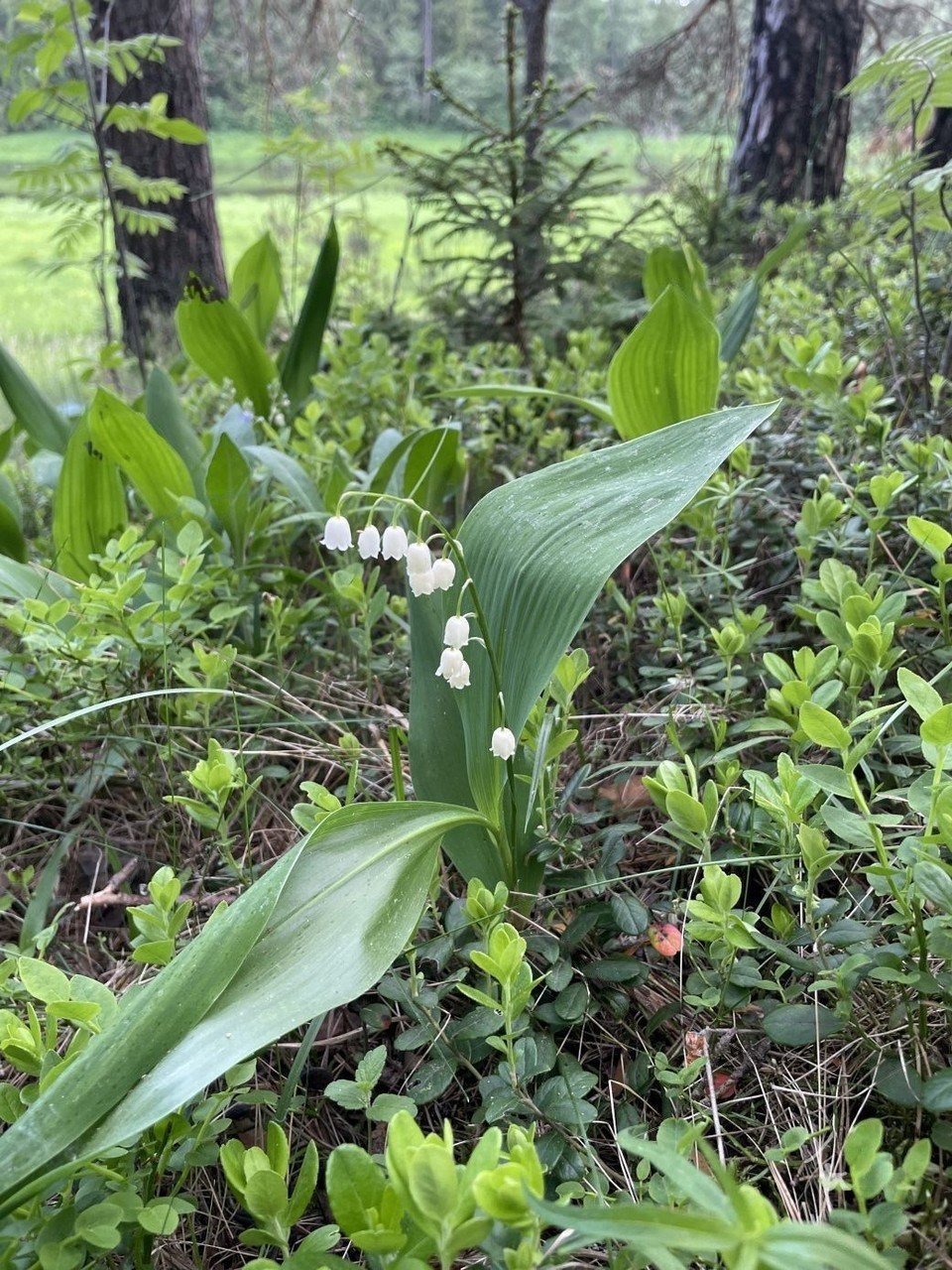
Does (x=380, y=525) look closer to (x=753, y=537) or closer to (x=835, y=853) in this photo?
(x=753, y=537)

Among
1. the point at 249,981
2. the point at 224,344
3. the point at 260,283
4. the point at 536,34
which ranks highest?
the point at 536,34

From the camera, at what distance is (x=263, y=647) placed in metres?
1.72

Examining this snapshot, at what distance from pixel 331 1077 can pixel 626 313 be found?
2.71 m

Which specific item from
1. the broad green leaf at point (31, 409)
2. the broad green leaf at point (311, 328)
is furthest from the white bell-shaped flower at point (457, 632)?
the broad green leaf at point (311, 328)

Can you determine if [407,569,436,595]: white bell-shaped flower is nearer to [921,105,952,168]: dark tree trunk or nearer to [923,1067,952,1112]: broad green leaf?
[923,1067,952,1112]: broad green leaf

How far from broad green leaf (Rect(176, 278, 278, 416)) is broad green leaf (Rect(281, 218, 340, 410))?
0.29 ft

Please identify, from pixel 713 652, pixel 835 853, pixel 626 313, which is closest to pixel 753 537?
pixel 713 652

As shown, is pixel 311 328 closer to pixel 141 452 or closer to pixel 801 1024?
pixel 141 452

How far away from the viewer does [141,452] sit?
1.89 m

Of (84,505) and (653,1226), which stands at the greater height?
(84,505)

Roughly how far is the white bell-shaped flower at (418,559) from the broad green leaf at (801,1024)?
1.84 ft

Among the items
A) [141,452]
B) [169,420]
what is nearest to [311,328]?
[169,420]

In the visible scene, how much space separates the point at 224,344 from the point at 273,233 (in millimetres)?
4039

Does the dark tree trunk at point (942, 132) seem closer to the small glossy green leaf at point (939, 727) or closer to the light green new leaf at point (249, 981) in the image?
the small glossy green leaf at point (939, 727)
